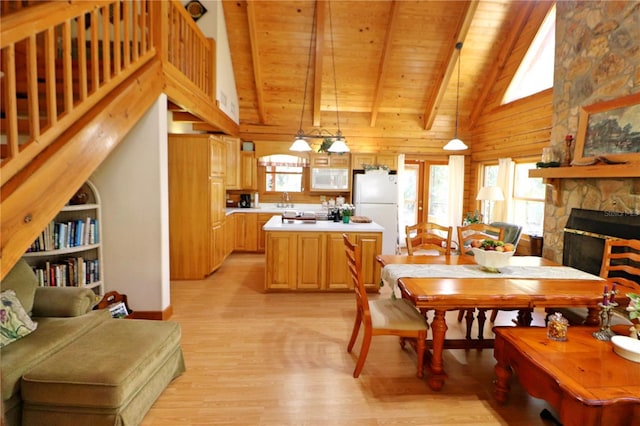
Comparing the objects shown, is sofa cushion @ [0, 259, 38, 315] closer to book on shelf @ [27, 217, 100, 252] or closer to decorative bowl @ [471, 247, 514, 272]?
book on shelf @ [27, 217, 100, 252]

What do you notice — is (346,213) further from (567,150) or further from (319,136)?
(567,150)

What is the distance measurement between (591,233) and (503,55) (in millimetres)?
3730

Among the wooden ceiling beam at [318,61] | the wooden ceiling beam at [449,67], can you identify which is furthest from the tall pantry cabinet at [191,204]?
the wooden ceiling beam at [449,67]

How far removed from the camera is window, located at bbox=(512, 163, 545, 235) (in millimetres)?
5625

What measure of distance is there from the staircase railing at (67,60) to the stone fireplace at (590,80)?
14.9ft

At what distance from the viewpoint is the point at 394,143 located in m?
7.52

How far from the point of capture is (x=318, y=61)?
5.84 meters

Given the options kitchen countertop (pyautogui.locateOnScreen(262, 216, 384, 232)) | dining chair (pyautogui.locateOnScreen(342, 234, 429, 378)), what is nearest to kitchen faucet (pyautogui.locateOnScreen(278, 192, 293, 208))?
kitchen countertop (pyautogui.locateOnScreen(262, 216, 384, 232))

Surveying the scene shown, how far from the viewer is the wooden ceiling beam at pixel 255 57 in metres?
5.18

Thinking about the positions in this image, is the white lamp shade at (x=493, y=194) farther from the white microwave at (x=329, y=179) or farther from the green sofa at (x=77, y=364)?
the green sofa at (x=77, y=364)

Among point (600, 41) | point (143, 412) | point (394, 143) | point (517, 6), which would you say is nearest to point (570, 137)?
point (600, 41)

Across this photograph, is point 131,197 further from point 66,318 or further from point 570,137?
point 570,137

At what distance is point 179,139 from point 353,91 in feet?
11.9

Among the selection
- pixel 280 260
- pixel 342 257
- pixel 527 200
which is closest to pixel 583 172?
pixel 527 200
